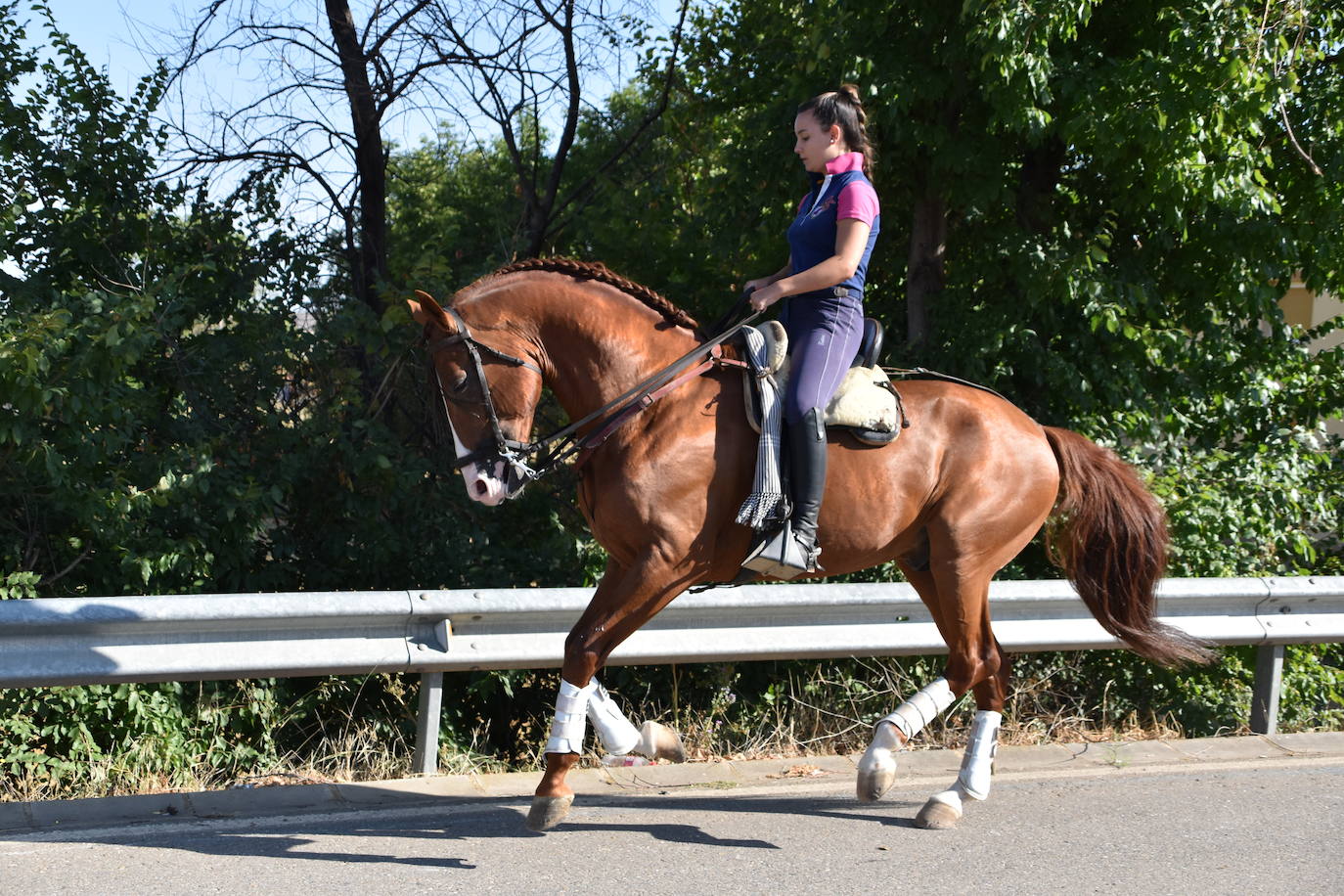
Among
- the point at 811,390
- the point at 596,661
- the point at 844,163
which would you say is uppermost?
the point at 844,163

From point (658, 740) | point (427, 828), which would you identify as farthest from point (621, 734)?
point (427, 828)

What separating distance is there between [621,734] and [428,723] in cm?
107

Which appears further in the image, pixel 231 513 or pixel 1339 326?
pixel 1339 326

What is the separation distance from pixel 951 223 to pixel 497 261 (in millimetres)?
3225

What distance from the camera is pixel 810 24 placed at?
27.2 ft

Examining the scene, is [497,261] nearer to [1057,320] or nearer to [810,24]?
[810,24]

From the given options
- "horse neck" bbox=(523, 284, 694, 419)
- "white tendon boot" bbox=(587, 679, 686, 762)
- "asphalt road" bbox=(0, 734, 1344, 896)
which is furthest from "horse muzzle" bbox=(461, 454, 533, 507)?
"asphalt road" bbox=(0, 734, 1344, 896)

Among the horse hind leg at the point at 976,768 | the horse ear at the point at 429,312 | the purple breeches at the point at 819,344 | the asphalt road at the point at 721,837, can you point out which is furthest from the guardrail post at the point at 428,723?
the horse hind leg at the point at 976,768

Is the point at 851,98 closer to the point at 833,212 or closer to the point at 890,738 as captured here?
the point at 833,212

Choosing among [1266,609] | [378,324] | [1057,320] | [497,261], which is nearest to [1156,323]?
[1057,320]

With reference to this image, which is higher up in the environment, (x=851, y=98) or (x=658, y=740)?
(x=851, y=98)

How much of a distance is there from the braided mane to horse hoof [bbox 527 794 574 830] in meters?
1.79

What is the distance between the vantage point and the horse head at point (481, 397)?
167 inches

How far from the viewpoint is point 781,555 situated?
4.47 m
